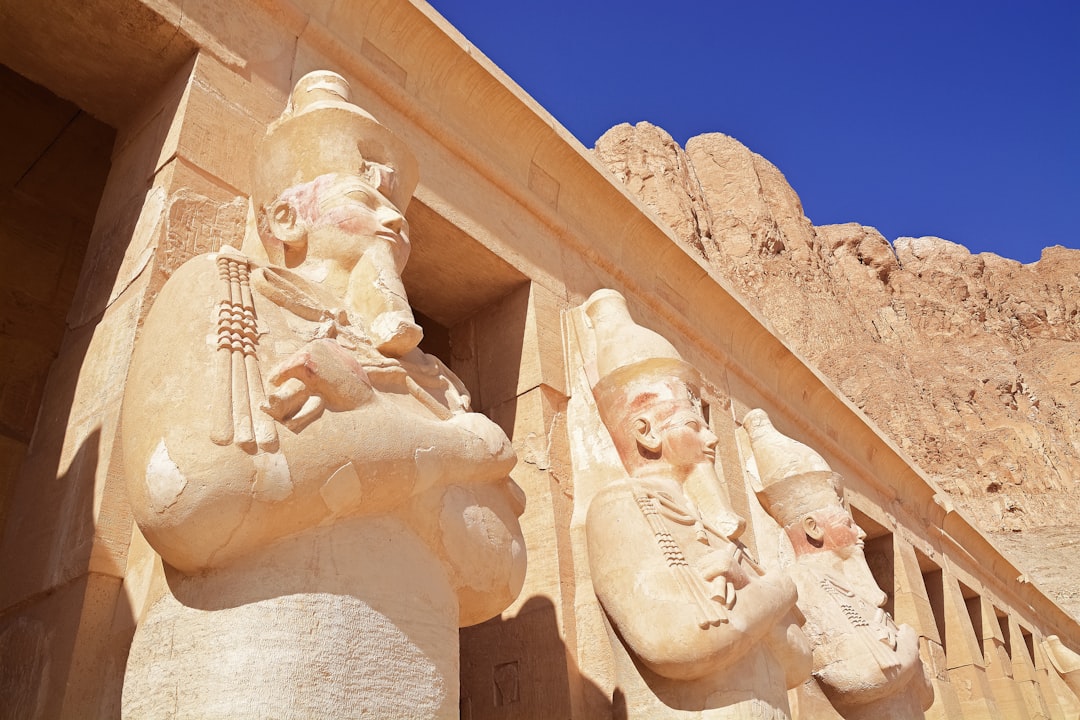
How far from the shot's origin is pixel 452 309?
469cm

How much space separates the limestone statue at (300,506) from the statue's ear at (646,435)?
58.1 inches

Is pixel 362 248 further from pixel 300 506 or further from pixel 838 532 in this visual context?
pixel 838 532

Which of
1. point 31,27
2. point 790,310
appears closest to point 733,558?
point 31,27

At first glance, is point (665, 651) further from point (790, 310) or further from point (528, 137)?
point (790, 310)

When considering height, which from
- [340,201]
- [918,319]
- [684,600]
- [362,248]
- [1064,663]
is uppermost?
[918,319]

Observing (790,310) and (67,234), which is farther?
(790,310)

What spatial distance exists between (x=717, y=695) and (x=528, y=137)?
117 inches

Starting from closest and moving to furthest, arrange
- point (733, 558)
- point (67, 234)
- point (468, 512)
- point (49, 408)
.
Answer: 1. point (468, 512)
2. point (49, 408)
3. point (733, 558)
4. point (67, 234)

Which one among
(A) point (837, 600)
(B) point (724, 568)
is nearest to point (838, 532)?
(A) point (837, 600)

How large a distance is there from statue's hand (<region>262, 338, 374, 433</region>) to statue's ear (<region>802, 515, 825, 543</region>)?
3503 millimetres

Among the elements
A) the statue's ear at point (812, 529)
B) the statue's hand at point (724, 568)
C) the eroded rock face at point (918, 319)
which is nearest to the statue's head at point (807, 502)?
the statue's ear at point (812, 529)

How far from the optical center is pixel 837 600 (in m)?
4.46

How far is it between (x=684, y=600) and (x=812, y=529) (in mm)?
2126

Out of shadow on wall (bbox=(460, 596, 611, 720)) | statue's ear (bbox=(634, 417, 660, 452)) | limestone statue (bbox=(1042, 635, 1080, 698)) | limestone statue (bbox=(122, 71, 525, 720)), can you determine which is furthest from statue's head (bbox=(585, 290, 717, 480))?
limestone statue (bbox=(1042, 635, 1080, 698))
